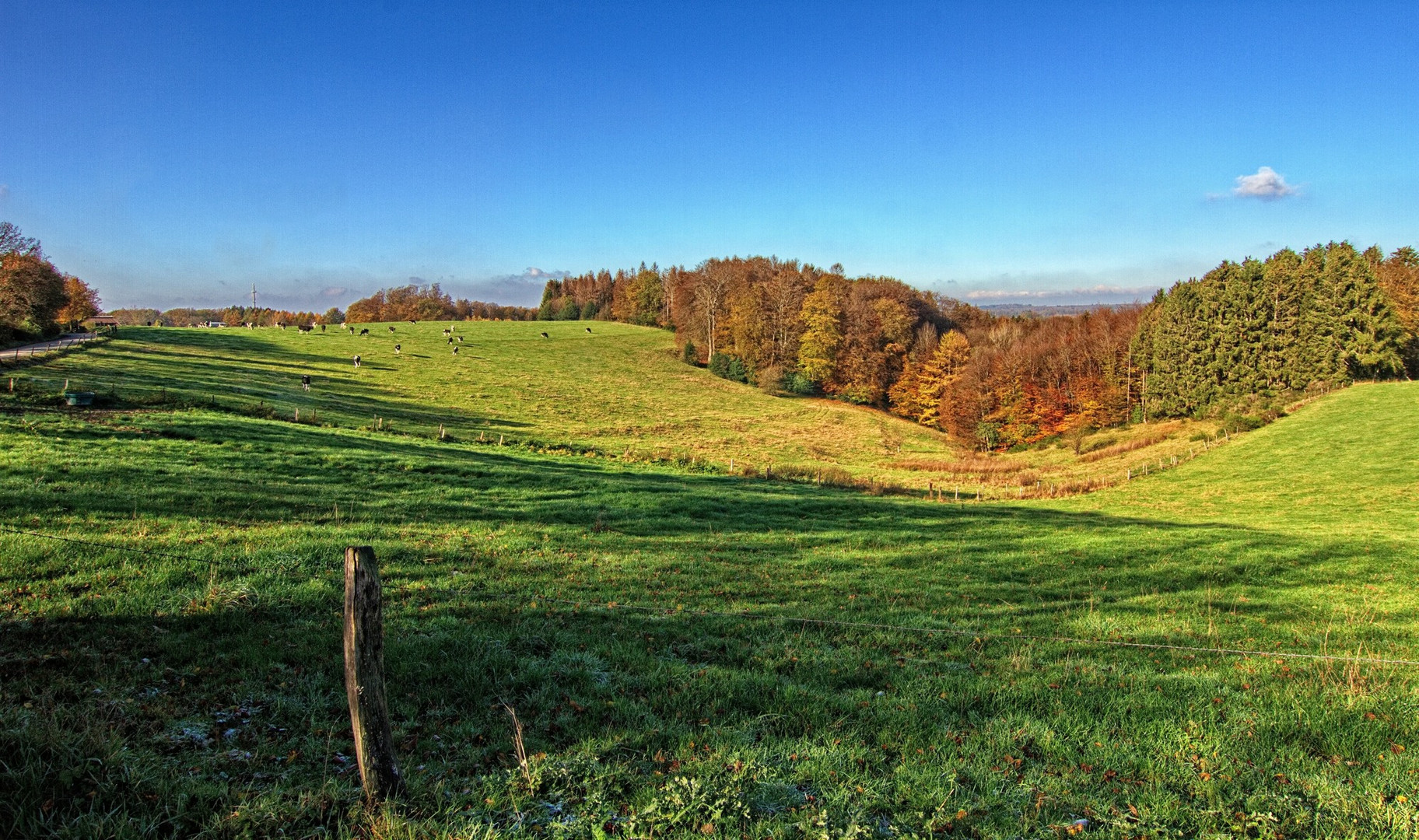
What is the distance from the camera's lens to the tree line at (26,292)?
45.9m

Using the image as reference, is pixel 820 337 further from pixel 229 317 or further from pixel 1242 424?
pixel 229 317

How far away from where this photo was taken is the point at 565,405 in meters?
56.2

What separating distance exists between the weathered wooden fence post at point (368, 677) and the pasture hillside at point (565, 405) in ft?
97.6

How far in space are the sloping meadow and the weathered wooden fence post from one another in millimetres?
236

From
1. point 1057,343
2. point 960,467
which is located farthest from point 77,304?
point 1057,343

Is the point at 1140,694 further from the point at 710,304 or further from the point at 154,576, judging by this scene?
the point at 710,304

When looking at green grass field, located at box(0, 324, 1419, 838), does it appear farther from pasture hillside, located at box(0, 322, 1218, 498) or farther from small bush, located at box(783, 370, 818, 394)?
small bush, located at box(783, 370, 818, 394)

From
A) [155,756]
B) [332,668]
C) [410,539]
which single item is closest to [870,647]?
[332,668]

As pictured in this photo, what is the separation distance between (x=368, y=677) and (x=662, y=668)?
360cm

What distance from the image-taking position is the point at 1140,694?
23.2ft

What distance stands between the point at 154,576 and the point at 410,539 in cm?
445

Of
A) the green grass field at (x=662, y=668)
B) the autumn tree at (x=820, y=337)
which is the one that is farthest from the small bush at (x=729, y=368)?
the green grass field at (x=662, y=668)

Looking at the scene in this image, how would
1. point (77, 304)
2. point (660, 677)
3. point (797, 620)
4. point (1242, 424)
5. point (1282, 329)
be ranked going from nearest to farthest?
point (660, 677) → point (797, 620) → point (1242, 424) → point (1282, 329) → point (77, 304)

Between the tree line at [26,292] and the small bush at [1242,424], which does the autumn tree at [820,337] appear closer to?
the small bush at [1242,424]
